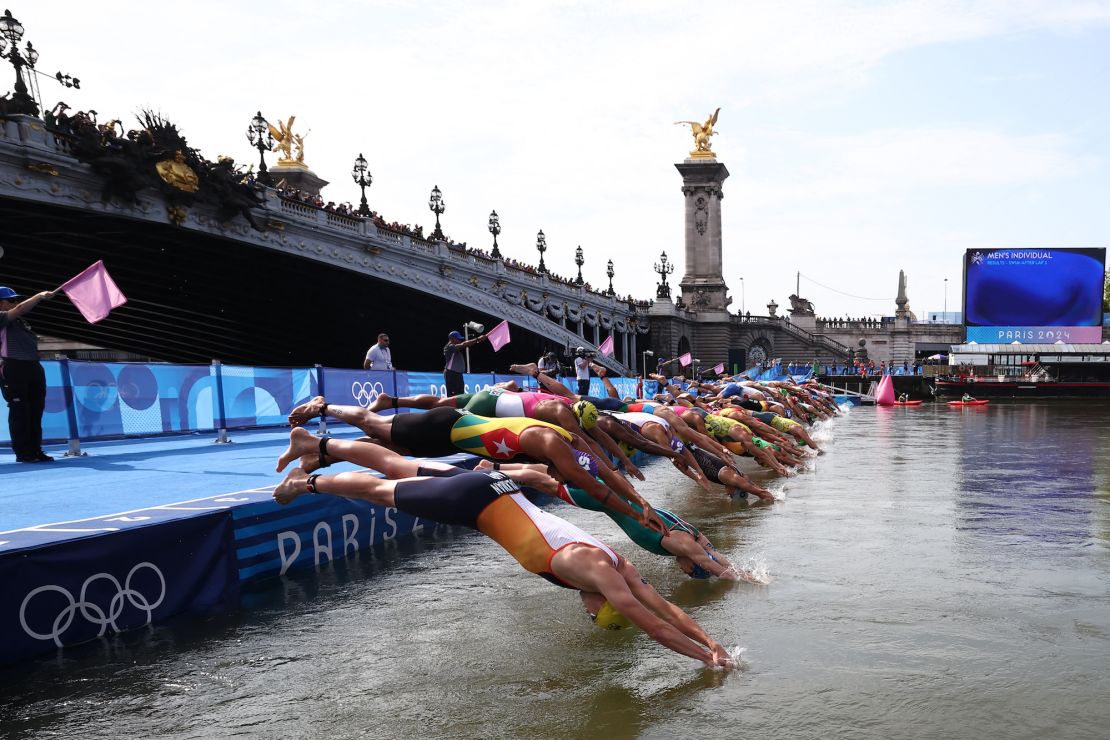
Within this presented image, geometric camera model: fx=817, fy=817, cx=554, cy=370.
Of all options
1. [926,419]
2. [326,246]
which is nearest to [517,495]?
[926,419]

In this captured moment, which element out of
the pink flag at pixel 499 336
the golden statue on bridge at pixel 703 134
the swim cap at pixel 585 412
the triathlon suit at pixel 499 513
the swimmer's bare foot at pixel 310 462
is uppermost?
the golden statue on bridge at pixel 703 134

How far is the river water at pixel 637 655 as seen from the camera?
459 centimetres

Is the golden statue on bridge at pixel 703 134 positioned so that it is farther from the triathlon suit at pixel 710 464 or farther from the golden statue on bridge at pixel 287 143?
the triathlon suit at pixel 710 464

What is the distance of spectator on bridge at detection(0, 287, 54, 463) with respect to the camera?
1006 cm

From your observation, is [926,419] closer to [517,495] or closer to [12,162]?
[517,495]

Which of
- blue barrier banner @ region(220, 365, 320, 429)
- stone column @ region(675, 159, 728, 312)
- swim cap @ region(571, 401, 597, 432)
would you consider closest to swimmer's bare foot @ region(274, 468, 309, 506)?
swim cap @ region(571, 401, 597, 432)

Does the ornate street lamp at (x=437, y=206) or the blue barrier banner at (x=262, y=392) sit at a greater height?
the ornate street lamp at (x=437, y=206)

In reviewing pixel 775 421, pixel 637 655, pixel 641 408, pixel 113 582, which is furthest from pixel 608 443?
pixel 775 421

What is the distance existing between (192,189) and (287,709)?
98.8ft

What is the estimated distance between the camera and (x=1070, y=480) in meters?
13.7

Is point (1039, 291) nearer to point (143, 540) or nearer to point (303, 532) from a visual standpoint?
point (303, 532)

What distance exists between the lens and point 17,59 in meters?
24.8

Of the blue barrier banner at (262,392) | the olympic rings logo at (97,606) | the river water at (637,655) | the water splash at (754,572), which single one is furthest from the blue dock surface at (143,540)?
the blue barrier banner at (262,392)

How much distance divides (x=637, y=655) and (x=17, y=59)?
91.6ft
